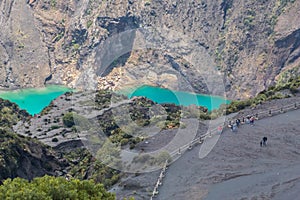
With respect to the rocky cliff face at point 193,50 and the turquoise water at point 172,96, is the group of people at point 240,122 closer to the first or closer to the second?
the turquoise water at point 172,96

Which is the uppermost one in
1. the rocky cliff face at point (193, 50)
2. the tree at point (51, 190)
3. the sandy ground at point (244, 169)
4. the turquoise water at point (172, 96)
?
the rocky cliff face at point (193, 50)

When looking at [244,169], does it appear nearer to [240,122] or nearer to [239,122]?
[239,122]

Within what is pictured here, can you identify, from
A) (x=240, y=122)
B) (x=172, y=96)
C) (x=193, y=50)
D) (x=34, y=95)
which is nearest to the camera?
(x=240, y=122)

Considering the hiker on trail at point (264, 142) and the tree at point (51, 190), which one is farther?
the hiker on trail at point (264, 142)

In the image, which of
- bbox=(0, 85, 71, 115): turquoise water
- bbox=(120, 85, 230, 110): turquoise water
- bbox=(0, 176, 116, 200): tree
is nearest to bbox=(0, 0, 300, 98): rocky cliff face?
bbox=(120, 85, 230, 110): turquoise water

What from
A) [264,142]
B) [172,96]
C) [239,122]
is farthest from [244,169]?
[172,96]

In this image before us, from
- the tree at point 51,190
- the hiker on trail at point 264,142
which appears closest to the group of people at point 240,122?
the hiker on trail at point 264,142

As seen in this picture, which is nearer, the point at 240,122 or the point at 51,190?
the point at 51,190

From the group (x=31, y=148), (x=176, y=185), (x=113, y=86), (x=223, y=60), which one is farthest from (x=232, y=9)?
(x=176, y=185)
